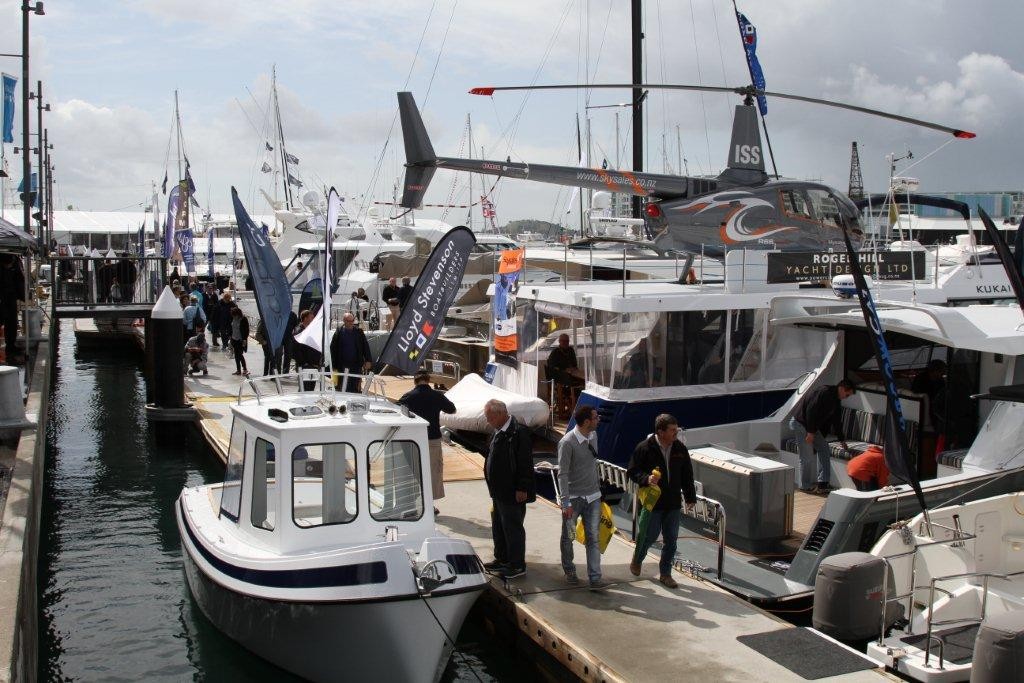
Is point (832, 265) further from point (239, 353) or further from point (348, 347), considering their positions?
point (239, 353)

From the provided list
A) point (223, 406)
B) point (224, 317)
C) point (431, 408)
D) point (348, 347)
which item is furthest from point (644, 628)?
point (224, 317)

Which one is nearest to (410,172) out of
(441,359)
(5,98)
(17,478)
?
(441,359)

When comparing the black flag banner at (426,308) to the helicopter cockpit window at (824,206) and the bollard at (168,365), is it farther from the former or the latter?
the bollard at (168,365)

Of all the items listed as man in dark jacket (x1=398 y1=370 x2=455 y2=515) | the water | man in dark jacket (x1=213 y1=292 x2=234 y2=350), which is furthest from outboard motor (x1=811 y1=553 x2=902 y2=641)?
man in dark jacket (x1=213 y1=292 x2=234 y2=350)

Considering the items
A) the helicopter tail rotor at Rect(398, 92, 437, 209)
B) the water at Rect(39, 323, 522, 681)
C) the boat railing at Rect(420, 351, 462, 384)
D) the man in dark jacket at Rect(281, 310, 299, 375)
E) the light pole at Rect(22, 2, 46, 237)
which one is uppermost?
the light pole at Rect(22, 2, 46, 237)

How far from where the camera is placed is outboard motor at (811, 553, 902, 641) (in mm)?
7707

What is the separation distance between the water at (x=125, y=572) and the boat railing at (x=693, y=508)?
1.89 metres

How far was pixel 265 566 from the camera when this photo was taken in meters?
7.87

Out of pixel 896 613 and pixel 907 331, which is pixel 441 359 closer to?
pixel 907 331

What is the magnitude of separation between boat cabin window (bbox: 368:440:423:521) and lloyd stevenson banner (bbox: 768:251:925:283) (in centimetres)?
711

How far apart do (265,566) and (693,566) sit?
382cm

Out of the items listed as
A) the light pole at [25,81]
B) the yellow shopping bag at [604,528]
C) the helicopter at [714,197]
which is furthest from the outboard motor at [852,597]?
the light pole at [25,81]

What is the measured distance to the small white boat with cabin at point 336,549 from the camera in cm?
739

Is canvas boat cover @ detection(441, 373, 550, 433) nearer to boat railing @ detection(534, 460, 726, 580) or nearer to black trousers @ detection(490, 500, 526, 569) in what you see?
boat railing @ detection(534, 460, 726, 580)
